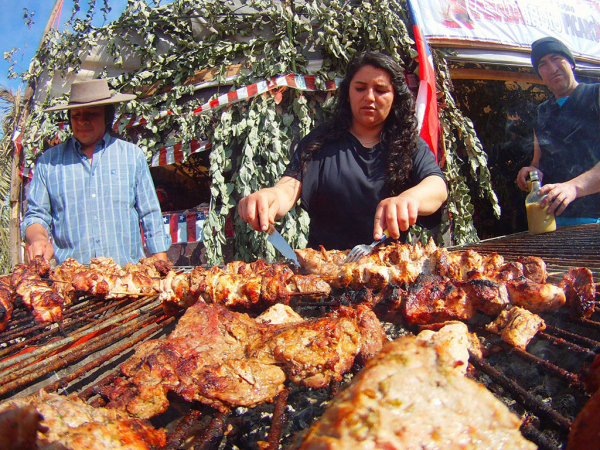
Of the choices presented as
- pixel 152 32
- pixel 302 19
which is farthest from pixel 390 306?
pixel 152 32

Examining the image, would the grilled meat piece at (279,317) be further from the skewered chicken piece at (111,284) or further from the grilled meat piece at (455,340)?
the skewered chicken piece at (111,284)

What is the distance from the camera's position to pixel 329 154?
3746 mm

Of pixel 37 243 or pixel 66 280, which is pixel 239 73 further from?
pixel 66 280

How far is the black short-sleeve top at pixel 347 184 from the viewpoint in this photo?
355cm

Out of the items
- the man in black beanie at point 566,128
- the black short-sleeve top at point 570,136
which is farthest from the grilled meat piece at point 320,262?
the black short-sleeve top at point 570,136

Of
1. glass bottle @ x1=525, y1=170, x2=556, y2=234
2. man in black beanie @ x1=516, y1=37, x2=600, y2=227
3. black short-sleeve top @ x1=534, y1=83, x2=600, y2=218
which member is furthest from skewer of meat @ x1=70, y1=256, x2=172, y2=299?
black short-sleeve top @ x1=534, y1=83, x2=600, y2=218

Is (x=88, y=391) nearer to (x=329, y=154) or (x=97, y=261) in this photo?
(x=97, y=261)

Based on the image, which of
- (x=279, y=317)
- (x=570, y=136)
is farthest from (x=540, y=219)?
(x=279, y=317)

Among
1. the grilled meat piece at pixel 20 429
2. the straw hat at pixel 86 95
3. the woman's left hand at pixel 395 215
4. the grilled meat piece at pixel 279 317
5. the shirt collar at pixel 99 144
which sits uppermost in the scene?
the straw hat at pixel 86 95

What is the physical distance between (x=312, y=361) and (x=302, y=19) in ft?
21.3

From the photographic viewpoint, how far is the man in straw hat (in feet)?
14.3

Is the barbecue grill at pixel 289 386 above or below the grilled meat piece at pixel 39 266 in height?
below

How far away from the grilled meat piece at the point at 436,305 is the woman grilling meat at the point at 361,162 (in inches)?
55.9

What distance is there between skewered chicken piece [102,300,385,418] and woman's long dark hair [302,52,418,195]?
211 centimetres
